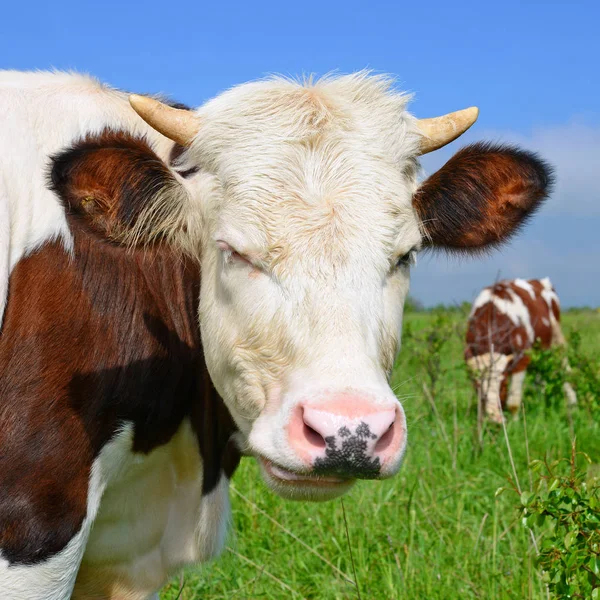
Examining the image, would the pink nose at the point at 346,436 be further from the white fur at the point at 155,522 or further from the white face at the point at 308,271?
the white fur at the point at 155,522

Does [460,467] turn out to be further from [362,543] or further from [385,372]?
[385,372]

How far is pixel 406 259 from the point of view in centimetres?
331

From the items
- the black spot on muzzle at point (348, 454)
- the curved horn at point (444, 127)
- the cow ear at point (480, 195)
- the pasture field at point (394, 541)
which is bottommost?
the pasture field at point (394, 541)

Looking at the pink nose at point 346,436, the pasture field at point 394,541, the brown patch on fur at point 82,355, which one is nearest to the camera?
the pink nose at point 346,436

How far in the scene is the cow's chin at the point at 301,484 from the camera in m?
2.77

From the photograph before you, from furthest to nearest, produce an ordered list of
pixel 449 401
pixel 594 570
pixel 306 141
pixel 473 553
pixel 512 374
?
pixel 512 374 → pixel 449 401 → pixel 473 553 → pixel 306 141 → pixel 594 570

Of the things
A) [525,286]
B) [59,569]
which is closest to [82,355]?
[59,569]

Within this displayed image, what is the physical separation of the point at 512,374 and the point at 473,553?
25.5 feet

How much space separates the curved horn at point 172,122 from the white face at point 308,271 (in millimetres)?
64

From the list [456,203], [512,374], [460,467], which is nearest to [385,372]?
[456,203]

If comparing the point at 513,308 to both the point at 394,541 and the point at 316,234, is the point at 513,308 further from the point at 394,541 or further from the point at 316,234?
the point at 316,234

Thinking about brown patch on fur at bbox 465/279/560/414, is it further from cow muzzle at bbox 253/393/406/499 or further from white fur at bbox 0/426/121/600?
cow muzzle at bbox 253/393/406/499

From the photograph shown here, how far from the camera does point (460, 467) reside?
721 centimetres

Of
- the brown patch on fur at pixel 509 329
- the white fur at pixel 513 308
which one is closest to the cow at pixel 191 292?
the brown patch on fur at pixel 509 329
